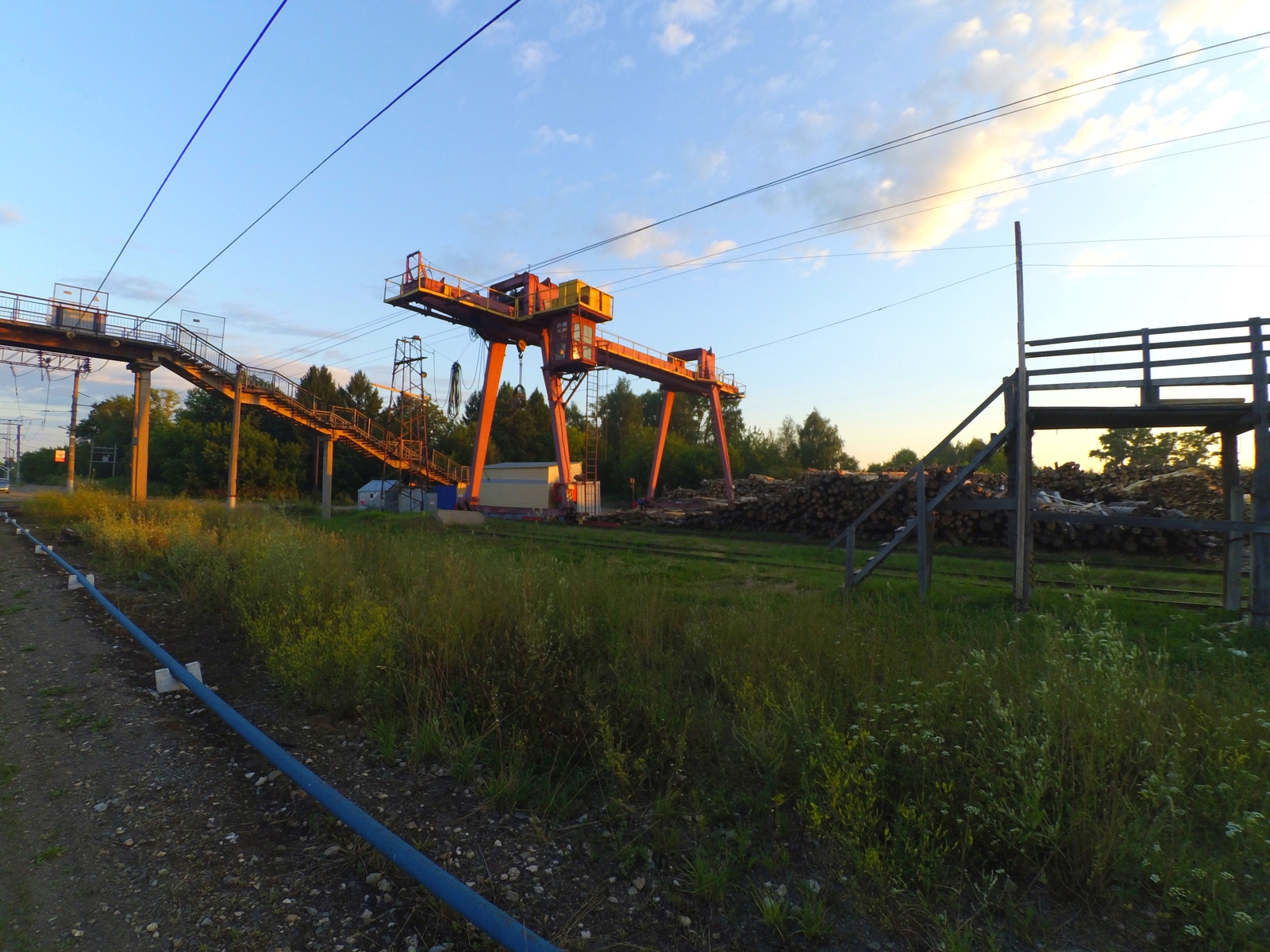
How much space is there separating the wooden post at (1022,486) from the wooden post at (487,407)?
70.4 feet

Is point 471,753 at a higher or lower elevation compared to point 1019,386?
lower

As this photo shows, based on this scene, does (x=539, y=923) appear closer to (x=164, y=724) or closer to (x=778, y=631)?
(x=778, y=631)

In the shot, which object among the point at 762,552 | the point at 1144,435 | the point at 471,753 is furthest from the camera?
the point at 1144,435

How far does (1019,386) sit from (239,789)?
9.06 metres

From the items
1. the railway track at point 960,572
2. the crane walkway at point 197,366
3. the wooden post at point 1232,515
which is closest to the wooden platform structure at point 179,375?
the crane walkway at point 197,366

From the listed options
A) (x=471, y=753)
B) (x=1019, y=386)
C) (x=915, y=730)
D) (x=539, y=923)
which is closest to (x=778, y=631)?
(x=915, y=730)

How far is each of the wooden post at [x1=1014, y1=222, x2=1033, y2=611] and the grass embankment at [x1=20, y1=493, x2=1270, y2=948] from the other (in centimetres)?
137

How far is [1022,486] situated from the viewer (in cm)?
818

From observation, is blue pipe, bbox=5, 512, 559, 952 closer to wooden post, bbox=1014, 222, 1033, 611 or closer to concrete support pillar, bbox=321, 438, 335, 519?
wooden post, bbox=1014, 222, 1033, 611

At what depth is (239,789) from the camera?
12.3 ft

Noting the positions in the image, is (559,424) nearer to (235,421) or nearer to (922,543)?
(235,421)

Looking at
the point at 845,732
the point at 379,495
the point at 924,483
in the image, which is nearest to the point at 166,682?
the point at 845,732

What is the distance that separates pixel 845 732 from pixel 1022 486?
19.5 ft

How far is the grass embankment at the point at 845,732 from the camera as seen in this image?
Answer: 2.77m
